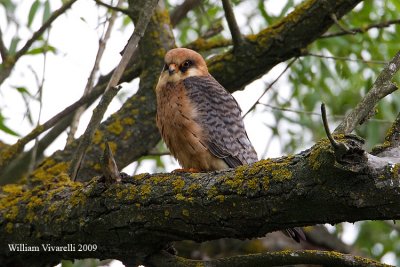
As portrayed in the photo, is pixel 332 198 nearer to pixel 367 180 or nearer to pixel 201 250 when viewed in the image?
pixel 367 180

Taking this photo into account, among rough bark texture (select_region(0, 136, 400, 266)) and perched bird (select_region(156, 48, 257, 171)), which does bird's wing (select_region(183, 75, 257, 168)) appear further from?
rough bark texture (select_region(0, 136, 400, 266))

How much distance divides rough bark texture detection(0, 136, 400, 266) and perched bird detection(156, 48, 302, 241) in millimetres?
1032

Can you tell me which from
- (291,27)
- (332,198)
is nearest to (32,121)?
(291,27)

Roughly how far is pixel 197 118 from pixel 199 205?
1914 mm

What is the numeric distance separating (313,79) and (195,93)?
1.64 metres

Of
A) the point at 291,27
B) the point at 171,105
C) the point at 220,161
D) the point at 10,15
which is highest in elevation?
the point at 10,15

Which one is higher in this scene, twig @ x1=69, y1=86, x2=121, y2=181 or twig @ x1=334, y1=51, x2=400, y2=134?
twig @ x1=69, y1=86, x2=121, y2=181

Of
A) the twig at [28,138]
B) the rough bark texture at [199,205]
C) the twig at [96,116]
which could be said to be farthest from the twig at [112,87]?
the twig at [28,138]

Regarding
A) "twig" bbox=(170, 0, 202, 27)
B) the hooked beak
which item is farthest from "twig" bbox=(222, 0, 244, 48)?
"twig" bbox=(170, 0, 202, 27)

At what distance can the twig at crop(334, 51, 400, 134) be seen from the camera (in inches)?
130

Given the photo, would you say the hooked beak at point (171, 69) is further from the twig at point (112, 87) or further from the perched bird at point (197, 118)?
the twig at point (112, 87)

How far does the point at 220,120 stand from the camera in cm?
516

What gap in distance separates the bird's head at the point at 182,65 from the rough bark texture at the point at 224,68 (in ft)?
0.52

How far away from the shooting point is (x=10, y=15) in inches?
222
